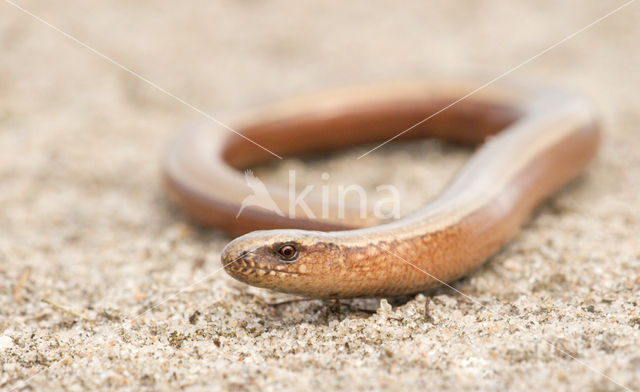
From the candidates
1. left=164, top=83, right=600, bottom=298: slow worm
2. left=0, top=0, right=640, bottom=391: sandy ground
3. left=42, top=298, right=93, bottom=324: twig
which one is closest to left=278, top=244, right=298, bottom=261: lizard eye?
left=164, top=83, right=600, bottom=298: slow worm

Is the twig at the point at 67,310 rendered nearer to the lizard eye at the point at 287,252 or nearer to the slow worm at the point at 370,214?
the slow worm at the point at 370,214

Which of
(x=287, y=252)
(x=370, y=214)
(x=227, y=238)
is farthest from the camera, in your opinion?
(x=227, y=238)

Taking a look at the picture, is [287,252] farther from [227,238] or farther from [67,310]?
[227,238]

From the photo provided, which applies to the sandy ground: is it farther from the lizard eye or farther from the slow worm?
the lizard eye

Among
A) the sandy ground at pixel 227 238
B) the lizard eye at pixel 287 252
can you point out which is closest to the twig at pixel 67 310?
the sandy ground at pixel 227 238

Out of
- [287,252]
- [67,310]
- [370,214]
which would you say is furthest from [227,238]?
[287,252]

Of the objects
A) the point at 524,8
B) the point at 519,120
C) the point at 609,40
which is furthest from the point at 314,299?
the point at 524,8
